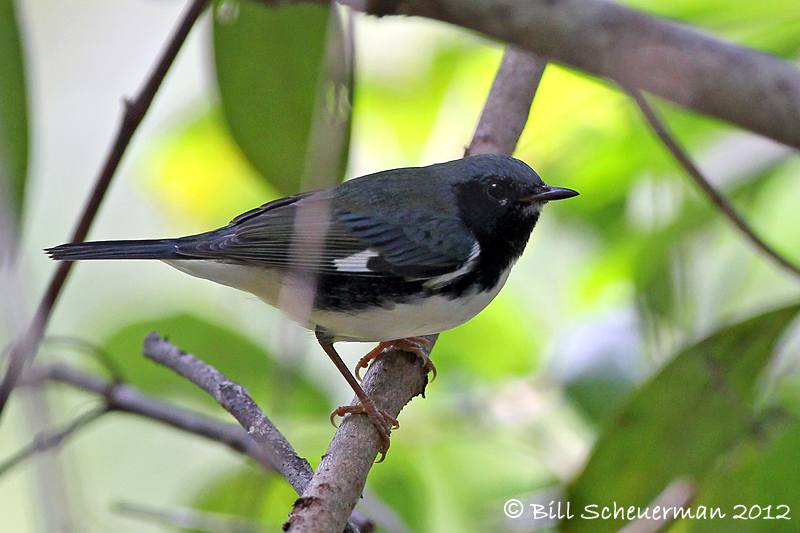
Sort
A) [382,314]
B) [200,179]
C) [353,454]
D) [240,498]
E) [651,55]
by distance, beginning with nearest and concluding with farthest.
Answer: [651,55] → [353,454] → [382,314] → [240,498] → [200,179]

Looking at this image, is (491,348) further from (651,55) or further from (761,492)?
(651,55)

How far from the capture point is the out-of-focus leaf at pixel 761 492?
203 centimetres

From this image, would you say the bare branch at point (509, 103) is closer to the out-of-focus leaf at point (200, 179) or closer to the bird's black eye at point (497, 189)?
the bird's black eye at point (497, 189)

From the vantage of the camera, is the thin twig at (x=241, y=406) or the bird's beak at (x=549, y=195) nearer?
the thin twig at (x=241, y=406)

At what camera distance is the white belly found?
85.4 inches

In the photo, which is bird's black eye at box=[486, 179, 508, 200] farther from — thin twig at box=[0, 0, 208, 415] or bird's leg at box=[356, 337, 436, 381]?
thin twig at box=[0, 0, 208, 415]

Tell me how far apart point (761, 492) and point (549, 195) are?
3.44ft

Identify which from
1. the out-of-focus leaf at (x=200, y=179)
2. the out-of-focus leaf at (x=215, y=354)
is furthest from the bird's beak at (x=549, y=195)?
the out-of-focus leaf at (x=200, y=179)

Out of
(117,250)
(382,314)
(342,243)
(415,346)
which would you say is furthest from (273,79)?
(415,346)

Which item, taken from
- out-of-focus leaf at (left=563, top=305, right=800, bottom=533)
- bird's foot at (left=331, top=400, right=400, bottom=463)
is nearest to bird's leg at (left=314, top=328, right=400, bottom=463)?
bird's foot at (left=331, top=400, right=400, bottom=463)

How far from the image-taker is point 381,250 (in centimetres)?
229

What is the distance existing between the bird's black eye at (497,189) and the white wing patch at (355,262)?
44 cm

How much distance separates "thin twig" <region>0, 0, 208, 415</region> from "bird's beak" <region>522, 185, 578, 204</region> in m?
1.15

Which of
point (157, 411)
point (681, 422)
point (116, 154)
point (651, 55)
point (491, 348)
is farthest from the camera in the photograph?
point (491, 348)
